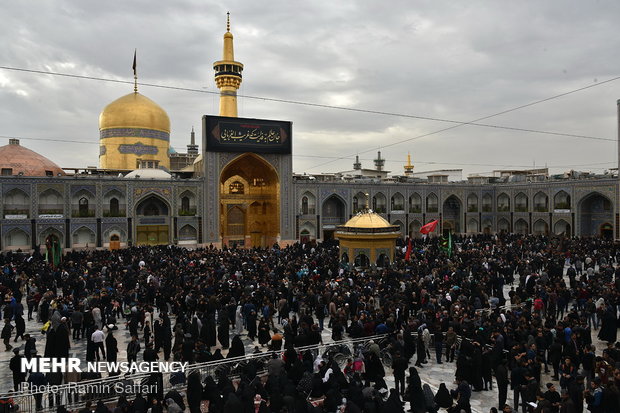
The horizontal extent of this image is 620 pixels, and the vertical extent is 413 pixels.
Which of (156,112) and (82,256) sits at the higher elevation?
(156,112)

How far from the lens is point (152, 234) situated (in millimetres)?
30484

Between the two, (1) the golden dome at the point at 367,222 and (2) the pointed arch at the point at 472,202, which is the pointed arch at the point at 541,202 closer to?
(2) the pointed arch at the point at 472,202

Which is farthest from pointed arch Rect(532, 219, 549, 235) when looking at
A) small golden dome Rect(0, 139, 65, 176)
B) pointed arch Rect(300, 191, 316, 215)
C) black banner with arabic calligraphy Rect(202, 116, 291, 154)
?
small golden dome Rect(0, 139, 65, 176)

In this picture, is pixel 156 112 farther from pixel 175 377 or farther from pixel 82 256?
pixel 175 377

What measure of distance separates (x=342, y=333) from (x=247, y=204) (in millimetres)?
24698

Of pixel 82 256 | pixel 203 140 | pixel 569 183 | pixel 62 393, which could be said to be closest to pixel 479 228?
pixel 569 183

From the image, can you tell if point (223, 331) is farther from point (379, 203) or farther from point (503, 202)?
point (503, 202)

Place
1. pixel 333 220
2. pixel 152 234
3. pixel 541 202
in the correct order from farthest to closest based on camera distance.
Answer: pixel 541 202 → pixel 333 220 → pixel 152 234

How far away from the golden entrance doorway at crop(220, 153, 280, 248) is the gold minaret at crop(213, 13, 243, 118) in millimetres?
4829

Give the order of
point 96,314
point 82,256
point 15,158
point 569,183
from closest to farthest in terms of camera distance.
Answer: point 96,314 → point 82,256 → point 15,158 → point 569,183

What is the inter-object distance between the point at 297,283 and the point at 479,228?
3092 cm

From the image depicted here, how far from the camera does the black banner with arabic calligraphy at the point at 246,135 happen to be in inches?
1212

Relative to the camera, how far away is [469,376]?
833 centimetres

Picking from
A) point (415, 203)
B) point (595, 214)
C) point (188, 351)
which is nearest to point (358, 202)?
point (415, 203)
